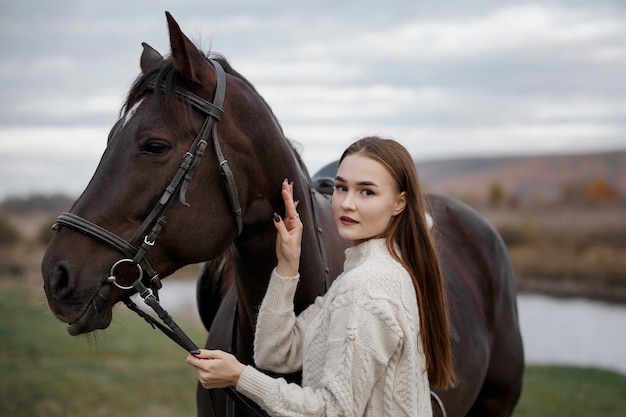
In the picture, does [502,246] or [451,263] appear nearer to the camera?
[451,263]

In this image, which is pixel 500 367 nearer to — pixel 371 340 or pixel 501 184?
pixel 371 340

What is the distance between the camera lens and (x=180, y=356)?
31.6 feet

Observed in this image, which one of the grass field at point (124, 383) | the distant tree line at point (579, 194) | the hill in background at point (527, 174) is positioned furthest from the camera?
the hill in background at point (527, 174)

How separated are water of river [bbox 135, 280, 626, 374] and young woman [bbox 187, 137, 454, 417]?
841 cm

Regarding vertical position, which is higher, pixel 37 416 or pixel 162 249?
pixel 162 249

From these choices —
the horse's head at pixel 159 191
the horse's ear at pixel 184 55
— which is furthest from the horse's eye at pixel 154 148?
the horse's ear at pixel 184 55

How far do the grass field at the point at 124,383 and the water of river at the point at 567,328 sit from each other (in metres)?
1.57

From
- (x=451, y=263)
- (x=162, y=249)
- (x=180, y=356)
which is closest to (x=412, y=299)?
(x=162, y=249)

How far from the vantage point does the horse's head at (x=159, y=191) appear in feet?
6.18

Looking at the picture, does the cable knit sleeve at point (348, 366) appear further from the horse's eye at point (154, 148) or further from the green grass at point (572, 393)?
the green grass at point (572, 393)

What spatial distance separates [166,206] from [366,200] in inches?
23.8

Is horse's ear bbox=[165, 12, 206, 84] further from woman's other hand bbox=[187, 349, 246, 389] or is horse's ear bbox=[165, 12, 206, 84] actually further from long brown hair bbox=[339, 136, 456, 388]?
woman's other hand bbox=[187, 349, 246, 389]

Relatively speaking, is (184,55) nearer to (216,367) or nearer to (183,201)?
(183,201)

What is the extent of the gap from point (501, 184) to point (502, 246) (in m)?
12.6
